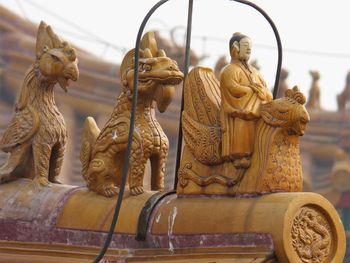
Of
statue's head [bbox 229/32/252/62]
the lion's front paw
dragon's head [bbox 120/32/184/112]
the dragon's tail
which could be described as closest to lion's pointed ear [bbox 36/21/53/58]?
the dragon's tail

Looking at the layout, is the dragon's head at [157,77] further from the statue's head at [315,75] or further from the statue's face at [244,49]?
the statue's head at [315,75]

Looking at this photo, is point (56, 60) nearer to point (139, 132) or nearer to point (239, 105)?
point (139, 132)

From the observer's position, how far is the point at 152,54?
6969 millimetres

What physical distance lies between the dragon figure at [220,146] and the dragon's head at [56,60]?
93cm

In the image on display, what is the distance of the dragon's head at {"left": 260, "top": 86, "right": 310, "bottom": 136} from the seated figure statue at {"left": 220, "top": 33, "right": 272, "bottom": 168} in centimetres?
12

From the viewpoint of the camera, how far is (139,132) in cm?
685

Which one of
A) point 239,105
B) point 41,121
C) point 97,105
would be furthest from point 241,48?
point 97,105

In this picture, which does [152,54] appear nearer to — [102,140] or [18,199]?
[102,140]

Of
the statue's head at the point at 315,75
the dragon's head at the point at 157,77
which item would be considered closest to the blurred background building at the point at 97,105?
the statue's head at the point at 315,75

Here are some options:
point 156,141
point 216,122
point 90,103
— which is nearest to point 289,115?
point 216,122

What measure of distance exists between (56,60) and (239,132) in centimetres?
146

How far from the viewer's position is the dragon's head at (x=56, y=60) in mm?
7344

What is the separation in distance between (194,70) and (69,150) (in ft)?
35.6

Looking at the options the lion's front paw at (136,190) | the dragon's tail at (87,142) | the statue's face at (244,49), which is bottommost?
the lion's front paw at (136,190)
